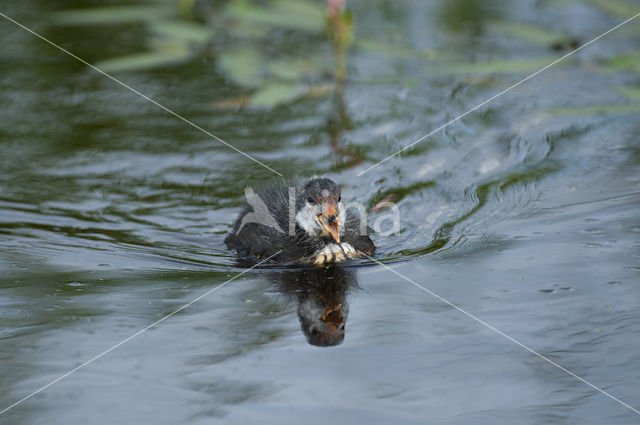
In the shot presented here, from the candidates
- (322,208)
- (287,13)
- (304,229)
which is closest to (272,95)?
(287,13)

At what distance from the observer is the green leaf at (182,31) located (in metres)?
8.70

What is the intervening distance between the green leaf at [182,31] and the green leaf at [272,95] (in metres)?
0.92

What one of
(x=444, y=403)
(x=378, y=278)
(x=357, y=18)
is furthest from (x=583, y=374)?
(x=357, y=18)

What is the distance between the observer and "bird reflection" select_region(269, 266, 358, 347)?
4.61m

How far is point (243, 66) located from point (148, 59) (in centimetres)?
89

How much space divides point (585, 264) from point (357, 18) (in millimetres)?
5626

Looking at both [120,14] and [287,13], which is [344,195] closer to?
[287,13]

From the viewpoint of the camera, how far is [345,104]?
27.6ft

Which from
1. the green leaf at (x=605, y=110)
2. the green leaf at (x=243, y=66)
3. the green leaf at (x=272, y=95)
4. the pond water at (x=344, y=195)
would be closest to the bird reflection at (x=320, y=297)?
the pond water at (x=344, y=195)

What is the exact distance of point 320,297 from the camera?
520 cm

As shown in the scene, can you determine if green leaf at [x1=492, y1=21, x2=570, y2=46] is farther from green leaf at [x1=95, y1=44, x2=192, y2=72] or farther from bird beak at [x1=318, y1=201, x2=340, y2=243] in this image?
bird beak at [x1=318, y1=201, x2=340, y2=243]

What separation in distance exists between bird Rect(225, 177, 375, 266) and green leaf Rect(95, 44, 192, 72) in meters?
2.57

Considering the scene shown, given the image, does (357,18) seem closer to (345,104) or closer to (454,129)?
(345,104)

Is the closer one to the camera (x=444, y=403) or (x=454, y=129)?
(x=444, y=403)
